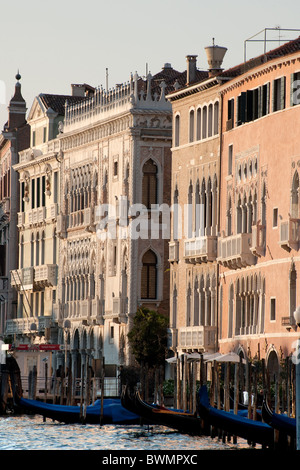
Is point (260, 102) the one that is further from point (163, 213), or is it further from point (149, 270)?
point (149, 270)

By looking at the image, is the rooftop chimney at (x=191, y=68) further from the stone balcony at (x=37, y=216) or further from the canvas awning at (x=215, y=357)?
the stone balcony at (x=37, y=216)

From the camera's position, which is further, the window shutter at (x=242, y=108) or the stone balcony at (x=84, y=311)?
the stone balcony at (x=84, y=311)

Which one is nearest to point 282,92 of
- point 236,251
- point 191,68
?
point 236,251

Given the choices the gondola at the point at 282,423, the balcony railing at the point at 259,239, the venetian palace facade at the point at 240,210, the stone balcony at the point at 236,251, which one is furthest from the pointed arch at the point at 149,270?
the gondola at the point at 282,423

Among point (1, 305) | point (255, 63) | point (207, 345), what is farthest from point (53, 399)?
point (1, 305)

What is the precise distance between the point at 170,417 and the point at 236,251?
793cm

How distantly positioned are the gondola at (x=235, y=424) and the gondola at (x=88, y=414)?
7.84 m

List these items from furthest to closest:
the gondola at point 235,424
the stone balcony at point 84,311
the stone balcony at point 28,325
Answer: the stone balcony at point 28,325, the stone balcony at point 84,311, the gondola at point 235,424

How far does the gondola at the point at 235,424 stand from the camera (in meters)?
41.3

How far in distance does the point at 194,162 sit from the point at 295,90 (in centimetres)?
978

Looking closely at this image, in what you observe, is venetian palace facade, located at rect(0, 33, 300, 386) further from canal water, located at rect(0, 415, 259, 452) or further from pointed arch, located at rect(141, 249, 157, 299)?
canal water, located at rect(0, 415, 259, 452)

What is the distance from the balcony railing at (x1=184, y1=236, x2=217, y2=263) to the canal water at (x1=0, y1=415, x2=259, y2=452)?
6641 mm

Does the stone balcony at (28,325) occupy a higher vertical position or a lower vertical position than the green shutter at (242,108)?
lower

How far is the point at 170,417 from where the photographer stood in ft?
158
